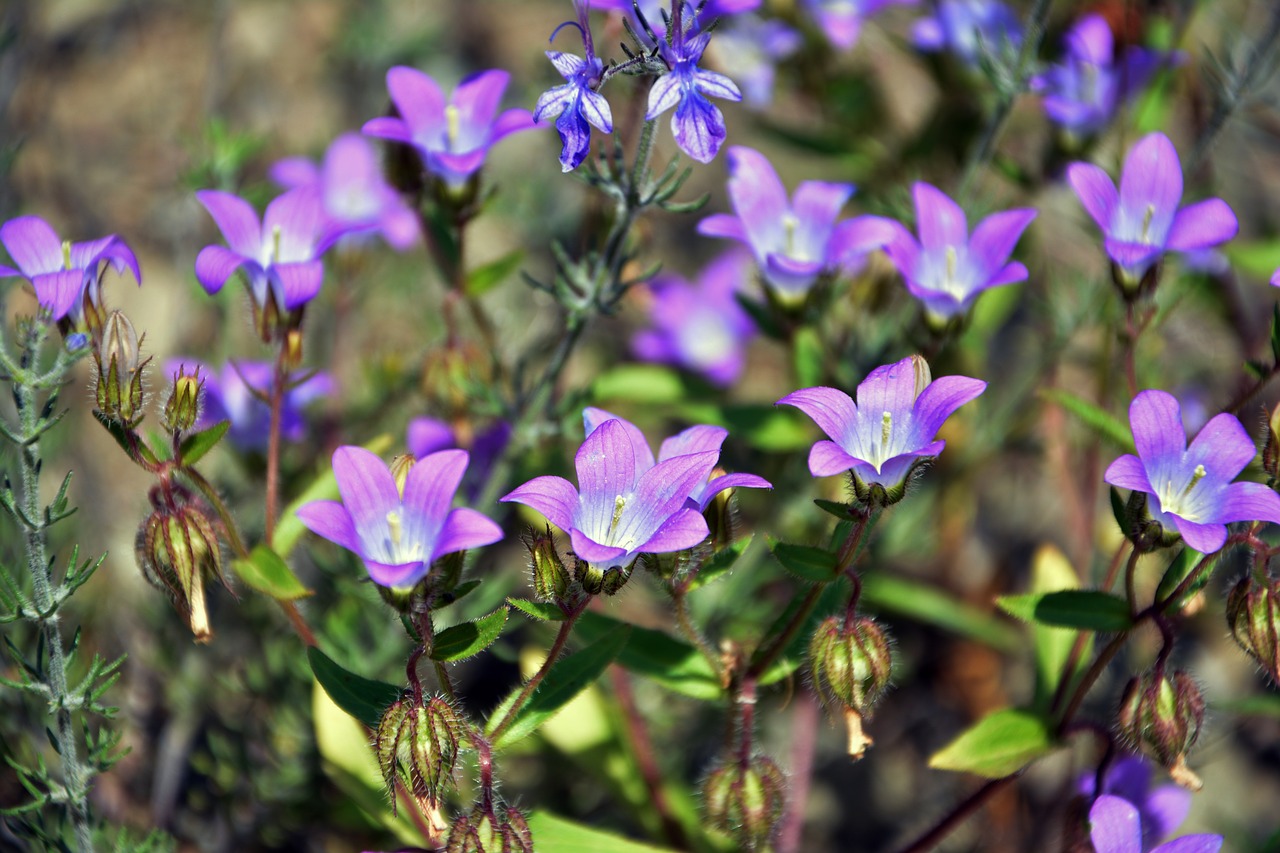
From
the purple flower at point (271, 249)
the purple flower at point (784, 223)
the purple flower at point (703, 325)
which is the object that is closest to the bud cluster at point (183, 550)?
the purple flower at point (271, 249)

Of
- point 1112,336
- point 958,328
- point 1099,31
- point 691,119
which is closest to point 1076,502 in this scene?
point 1112,336

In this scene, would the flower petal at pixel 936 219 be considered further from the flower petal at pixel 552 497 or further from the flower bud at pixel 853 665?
the flower petal at pixel 552 497

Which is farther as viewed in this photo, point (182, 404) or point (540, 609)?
point (182, 404)

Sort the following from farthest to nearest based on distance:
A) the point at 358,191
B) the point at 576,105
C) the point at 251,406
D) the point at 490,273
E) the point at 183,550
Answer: the point at 358,191
the point at 251,406
the point at 490,273
the point at 183,550
the point at 576,105

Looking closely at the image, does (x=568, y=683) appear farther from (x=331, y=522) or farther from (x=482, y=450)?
(x=482, y=450)

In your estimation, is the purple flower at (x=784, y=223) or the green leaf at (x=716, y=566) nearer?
the green leaf at (x=716, y=566)

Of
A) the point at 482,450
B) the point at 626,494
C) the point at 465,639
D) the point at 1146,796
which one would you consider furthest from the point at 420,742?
the point at 1146,796
